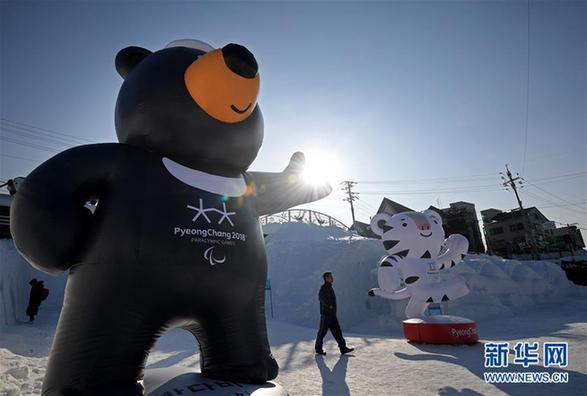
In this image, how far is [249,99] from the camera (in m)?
2.20

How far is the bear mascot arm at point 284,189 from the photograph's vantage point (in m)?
2.79

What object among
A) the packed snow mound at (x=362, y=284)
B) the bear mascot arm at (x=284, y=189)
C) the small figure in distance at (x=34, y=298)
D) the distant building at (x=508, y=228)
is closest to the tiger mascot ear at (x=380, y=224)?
the packed snow mound at (x=362, y=284)

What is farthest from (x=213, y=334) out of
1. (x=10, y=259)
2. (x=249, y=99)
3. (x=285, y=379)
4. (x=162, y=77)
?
(x=10, y=259)

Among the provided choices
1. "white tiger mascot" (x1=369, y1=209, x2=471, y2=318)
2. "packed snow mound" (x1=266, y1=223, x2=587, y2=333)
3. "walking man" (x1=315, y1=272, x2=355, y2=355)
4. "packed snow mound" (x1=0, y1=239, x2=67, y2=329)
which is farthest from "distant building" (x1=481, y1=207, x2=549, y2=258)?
"packed snow mound" (x1=0, y1=239, x2=67, y2=329)

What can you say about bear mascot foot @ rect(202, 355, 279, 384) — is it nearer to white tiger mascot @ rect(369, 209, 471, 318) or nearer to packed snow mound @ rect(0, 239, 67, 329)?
white tiger mascot @ rect(369, 209, 471, 318)

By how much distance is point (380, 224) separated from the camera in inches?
334

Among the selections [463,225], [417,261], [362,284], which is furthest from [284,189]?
[463,225]

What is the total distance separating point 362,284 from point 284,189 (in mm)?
12577

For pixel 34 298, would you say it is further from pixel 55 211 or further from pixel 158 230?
pixel 158 230

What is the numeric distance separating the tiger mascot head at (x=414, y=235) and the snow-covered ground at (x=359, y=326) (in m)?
2.01

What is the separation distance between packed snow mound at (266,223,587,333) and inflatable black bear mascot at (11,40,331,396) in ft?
33.3

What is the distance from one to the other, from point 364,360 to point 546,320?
8.25 meters

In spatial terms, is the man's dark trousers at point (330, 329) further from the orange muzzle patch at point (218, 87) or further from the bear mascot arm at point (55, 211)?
the bear mascot arm at point (55, 211)

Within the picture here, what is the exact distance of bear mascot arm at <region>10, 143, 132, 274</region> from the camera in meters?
1.74
